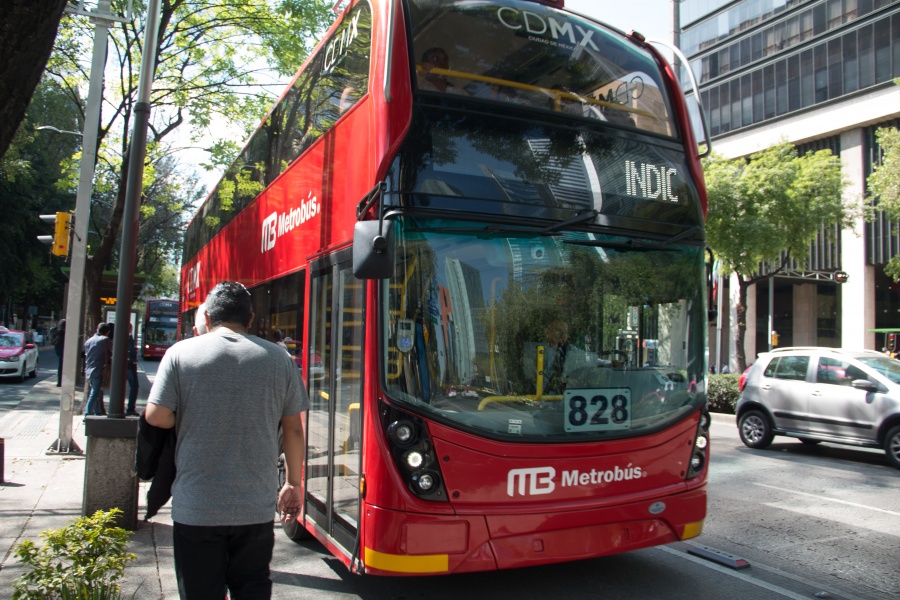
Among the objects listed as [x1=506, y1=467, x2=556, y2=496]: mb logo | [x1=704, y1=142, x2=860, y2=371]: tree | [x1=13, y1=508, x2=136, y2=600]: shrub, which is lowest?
[x1=13, y1=508, x2=136, y2=600]: shrub

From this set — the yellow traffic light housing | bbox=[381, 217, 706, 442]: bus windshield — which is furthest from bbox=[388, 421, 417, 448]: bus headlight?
the yellow traffic light housing

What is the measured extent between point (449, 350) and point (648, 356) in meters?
1.49

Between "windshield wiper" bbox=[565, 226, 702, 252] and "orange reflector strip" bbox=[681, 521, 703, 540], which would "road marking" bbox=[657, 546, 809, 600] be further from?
"windshield wiper" bbox=[565, 226, 702, 252]

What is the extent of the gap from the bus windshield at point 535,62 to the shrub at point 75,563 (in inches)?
119

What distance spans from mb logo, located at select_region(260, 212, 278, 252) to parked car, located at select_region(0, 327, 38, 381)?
17.6 m

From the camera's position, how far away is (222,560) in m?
3.04

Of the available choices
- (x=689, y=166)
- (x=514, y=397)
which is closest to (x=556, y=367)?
(x=514, y=397)

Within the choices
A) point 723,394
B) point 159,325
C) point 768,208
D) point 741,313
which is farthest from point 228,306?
point 159,325

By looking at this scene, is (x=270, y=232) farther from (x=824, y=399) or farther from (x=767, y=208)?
(x=767, y=208)

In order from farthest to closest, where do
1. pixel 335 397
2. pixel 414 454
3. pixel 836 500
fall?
pixel 836 500
pixel 335 397
pixel 414 454

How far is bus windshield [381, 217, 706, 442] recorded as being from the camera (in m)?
4.26

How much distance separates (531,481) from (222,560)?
6.21 ft

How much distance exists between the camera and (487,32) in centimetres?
498

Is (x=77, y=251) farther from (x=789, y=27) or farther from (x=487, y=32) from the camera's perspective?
(x=789, y=27)
